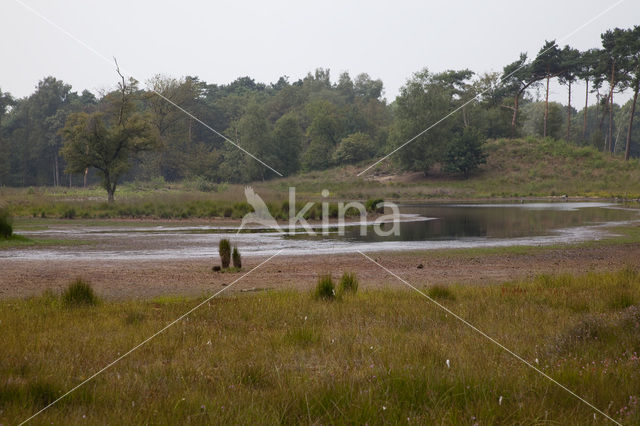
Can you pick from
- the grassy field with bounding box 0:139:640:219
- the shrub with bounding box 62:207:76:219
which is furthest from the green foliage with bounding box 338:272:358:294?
the shrub with bounding box 62:207:76:219

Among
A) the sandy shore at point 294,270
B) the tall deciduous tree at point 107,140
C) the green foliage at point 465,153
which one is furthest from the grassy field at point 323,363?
the green foliage at point 465,153

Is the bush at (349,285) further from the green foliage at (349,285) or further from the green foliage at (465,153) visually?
the green foliage at (465,153)

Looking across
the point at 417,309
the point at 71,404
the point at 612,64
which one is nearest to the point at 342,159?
the point at 612,64

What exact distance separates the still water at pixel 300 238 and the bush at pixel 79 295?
30.1 feet

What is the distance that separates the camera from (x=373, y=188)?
250ft

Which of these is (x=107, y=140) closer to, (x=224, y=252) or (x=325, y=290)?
(x=224, y=252)

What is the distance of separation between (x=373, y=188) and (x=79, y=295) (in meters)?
68.0

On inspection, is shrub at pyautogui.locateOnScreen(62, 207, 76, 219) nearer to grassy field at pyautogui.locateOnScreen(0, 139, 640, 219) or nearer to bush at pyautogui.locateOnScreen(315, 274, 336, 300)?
grassy field at pyautogui.locateOnScreen(0, 139, 640, 219)

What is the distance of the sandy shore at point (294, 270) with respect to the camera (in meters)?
12.6

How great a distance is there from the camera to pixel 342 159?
68.2 m

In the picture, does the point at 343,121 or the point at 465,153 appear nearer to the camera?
the point at 465,153

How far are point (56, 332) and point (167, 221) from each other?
30.2 metres

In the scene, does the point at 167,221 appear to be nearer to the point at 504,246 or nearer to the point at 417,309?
the point at 504,246

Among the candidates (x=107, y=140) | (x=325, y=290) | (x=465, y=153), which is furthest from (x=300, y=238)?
(x=465, y=153)
